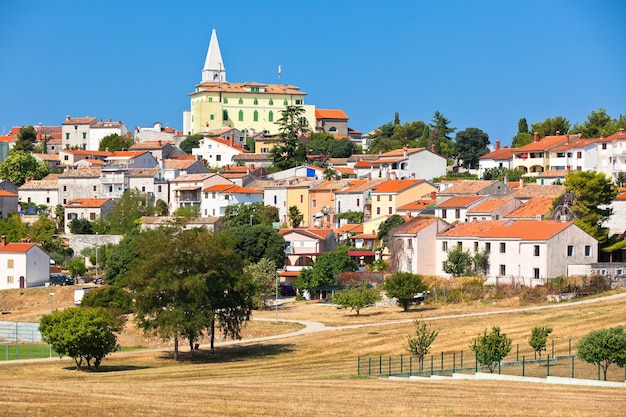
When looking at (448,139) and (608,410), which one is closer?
(608,410)

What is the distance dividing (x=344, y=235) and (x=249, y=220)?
978 centimetres

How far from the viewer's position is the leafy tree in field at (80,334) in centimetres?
5694

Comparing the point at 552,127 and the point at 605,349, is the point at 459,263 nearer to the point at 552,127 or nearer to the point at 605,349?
the point at 605,349

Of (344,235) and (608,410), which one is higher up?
(344,235)

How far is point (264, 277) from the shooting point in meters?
86.9

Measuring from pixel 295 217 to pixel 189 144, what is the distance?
4496 centimetres

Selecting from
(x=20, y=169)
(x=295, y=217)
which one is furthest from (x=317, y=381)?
(x=20, y=169)

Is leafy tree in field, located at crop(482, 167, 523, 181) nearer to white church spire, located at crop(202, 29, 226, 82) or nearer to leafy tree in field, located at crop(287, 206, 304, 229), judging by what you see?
leafy tree in field, located at crop(287, 206, 304, 229)

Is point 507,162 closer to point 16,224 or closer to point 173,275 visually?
point 16,224

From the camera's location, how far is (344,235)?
10544 cm

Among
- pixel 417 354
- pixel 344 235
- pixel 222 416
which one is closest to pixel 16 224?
pixel 344 235

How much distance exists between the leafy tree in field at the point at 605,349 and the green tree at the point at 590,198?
35.6 m

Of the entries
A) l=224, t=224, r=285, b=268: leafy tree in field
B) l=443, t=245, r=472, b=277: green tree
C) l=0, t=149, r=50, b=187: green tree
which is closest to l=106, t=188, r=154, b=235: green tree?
l=224, t=224, r=285, b=268: leafy tree in field

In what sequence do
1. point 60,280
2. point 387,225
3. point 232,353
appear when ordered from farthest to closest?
point 60,280 → point 387,225 → point 232,353
